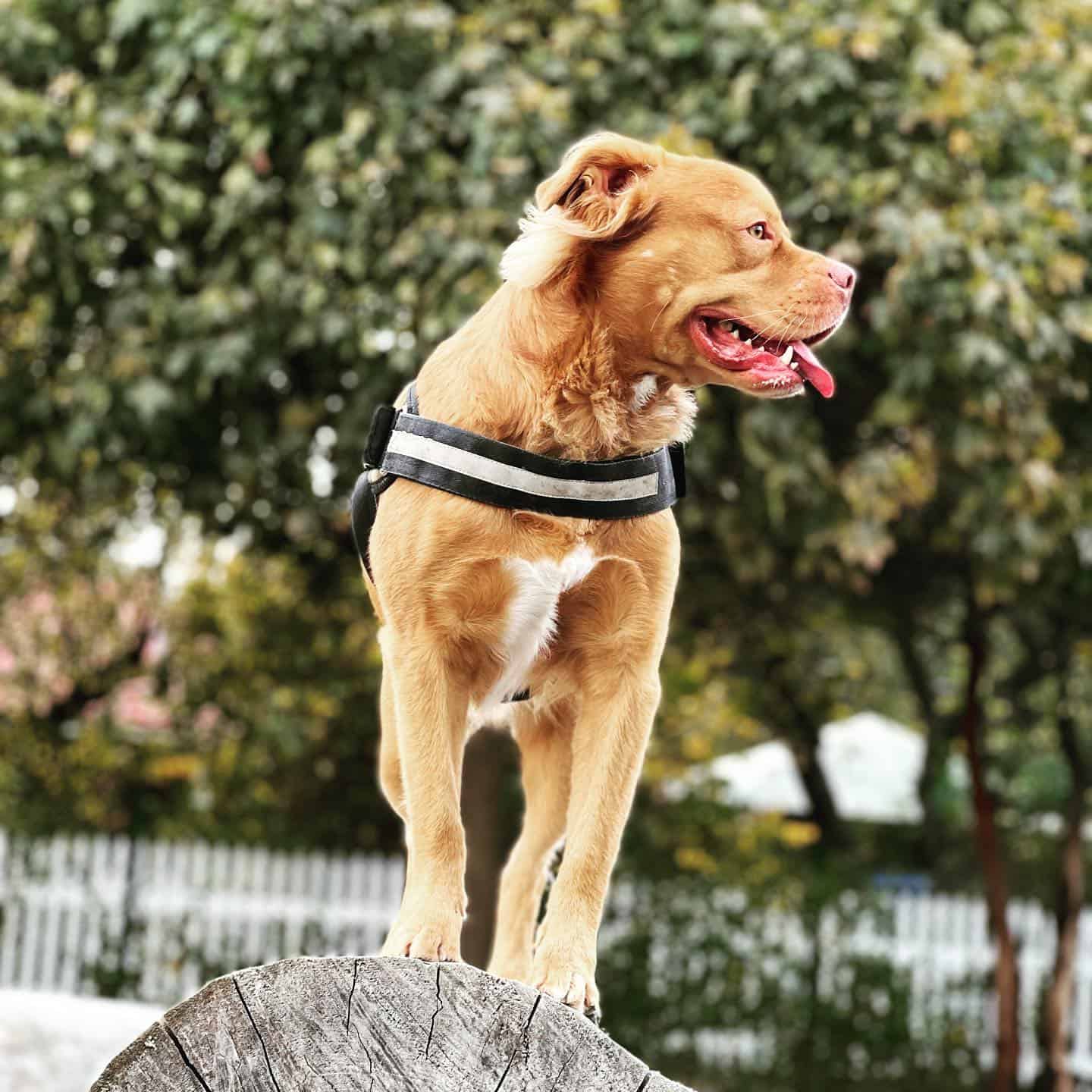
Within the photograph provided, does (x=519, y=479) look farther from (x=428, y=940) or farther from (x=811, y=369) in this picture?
(x=428, y=940)

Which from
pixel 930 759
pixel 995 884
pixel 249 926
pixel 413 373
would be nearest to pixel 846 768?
pixel 930 759

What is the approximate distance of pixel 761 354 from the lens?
2.64 m

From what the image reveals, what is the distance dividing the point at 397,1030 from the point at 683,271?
1.40 m

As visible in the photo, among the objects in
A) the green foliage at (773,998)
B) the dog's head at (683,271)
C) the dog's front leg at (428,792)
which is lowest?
the green foliage at (773,998)

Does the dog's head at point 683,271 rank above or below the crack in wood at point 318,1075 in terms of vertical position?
above

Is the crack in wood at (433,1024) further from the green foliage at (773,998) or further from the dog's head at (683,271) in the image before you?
the green foliage at (773,998)

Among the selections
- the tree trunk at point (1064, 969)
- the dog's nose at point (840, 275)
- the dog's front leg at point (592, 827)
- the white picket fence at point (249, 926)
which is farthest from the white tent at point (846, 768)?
the dog's nose at point (840, 275)

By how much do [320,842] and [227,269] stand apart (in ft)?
19.2

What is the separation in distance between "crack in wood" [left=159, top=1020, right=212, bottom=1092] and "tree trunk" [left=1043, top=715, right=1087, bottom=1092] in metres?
9.19

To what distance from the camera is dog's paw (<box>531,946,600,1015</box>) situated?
268 cm

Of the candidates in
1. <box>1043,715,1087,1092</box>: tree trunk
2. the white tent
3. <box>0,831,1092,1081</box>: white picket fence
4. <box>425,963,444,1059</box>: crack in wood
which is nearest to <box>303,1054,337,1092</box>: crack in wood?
<box>425,963,444,1059</box>: crack in wood

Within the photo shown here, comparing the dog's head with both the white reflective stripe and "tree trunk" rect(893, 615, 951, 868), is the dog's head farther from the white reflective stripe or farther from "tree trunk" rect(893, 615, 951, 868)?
"tree trunk" rect(893, 615, 951, 868)

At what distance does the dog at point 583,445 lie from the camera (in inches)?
105

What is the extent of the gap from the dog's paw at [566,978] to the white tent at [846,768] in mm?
11416
